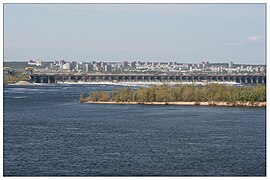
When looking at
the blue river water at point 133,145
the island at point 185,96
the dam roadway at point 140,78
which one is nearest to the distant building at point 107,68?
the dam roadway at point 140,78

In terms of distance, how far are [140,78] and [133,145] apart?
26.5m

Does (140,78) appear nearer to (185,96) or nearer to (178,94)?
(178,94)

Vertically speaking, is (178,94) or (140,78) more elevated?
(140,78)

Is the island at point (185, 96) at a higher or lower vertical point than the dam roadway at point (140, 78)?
lower

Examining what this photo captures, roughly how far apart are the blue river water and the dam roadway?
20.6 m

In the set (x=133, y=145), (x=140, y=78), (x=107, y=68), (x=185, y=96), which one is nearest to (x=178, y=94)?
(x=185, y=96)

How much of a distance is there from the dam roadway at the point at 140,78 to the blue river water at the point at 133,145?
67.6 ft

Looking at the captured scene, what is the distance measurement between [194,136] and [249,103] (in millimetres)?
7057

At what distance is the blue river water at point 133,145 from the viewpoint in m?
5.45

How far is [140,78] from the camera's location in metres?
33.4

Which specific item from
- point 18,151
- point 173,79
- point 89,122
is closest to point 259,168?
point 18,151

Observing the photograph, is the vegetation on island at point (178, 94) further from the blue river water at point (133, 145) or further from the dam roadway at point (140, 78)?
the dam roadway at point (140, 78)

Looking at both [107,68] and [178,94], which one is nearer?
[178,94]

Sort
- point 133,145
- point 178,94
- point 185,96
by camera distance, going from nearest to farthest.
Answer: point 133,145 < point 185,96 < point 178,94
